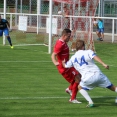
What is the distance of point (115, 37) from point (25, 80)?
18087 millimetres

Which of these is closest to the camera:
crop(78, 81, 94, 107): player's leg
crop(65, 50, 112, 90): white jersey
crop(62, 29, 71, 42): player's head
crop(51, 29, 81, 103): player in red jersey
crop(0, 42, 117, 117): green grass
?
crop(0, 42, 117, 117): green grass

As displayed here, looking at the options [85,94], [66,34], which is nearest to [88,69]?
[85,94]

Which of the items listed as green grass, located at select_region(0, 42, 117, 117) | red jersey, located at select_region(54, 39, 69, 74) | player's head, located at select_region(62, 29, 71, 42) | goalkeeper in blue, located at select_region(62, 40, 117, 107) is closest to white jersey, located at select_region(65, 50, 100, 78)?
goalkeeper in blue, located at select_region(62, 40, 117, 107)

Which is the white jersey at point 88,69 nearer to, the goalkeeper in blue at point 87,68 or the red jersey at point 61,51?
the goalkeeper in blue at point 87,68

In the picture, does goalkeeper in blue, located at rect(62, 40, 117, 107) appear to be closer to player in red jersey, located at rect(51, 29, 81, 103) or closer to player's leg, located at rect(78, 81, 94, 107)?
player's leg, located at rect(78, 81, 94, 107)

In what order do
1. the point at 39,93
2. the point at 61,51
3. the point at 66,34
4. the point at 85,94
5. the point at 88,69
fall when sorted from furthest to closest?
the point at 39,93 < the point at 61,51 < the point at 66,34 < the point at 85,94 < the point at 88,69

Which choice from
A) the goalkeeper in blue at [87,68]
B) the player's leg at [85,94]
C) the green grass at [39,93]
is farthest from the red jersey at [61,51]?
the player's leg at [85,94]

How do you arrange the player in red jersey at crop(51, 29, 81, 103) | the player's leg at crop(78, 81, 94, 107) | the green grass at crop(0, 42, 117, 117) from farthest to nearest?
the player in red jersey at crop(51, 29, 81, 103) < the player's leg at crop(78, 81, 94, 107) < the green grass at crop(0, 42, 117, 117)

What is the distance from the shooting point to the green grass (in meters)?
10.7

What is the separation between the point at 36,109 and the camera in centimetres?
1089

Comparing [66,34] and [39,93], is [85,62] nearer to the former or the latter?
[66,34]

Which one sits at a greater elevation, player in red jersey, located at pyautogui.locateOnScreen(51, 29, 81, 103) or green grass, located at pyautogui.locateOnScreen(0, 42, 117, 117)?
player in red jersey, located at pyautogui.locateOnScreen(51, 29, 81, 103)

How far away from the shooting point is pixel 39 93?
514 inches

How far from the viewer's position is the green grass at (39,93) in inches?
420
